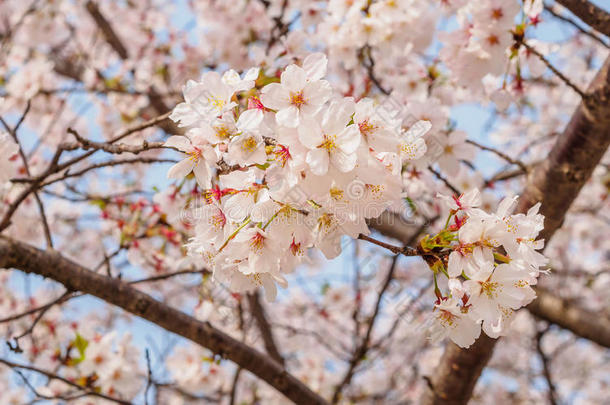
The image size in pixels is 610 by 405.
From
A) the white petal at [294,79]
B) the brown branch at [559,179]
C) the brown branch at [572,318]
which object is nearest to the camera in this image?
the white petal at [294,79]

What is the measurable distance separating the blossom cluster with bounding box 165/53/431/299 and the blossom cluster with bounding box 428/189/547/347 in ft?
0.53

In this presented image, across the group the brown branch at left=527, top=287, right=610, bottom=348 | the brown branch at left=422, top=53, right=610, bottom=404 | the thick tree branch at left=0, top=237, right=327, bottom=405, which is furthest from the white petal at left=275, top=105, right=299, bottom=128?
the brown branch at left=527, top=287, right=610, bottom=348

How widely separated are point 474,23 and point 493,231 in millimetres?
1251

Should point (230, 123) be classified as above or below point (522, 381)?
below

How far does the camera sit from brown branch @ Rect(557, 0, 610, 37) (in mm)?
1533

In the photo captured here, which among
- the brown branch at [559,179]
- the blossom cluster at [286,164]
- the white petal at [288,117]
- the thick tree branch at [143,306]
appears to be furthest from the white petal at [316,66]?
the brown branch at [559,179]

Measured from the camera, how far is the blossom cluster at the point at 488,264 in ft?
3.40

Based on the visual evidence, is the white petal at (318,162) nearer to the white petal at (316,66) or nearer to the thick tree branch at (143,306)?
the white petal at (316,66)

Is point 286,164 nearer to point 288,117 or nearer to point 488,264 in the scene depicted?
point 288,117

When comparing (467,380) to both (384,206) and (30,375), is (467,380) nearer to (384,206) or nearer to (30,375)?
(384,206)

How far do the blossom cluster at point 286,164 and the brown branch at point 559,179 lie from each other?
899 mm

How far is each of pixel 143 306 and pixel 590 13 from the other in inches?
66.7

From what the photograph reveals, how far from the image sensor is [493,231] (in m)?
1.04

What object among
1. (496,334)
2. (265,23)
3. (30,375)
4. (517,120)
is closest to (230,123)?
(496,334)
